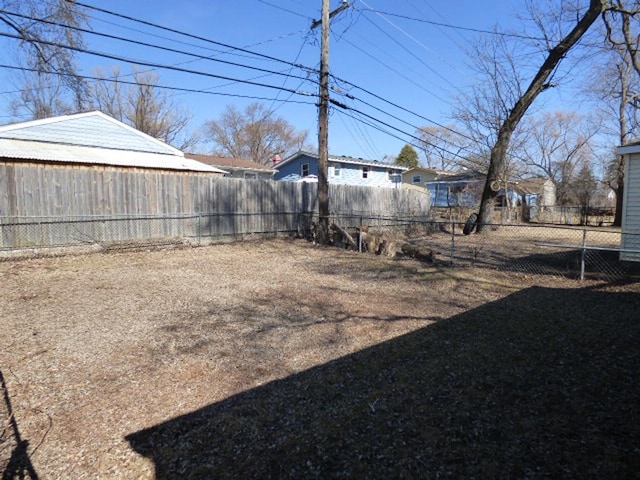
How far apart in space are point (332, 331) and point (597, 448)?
10.1ft

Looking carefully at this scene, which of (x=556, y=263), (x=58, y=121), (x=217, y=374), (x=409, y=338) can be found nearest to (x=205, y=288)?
(x=217, y=374)

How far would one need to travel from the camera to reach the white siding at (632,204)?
923cm

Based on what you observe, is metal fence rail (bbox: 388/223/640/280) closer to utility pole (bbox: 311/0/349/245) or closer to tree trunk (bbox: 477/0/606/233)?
tree trunk (bbox: 477/0/606/233)

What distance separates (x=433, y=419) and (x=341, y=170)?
1067 inches

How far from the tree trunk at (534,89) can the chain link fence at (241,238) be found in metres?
2.67

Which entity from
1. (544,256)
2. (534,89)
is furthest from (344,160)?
(544,256)

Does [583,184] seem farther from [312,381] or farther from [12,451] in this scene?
[12,451]

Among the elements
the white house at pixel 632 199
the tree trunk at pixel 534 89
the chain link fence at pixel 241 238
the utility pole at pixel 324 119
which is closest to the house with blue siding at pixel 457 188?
the tree trunk at pixel 534 89

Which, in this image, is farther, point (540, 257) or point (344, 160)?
Result: point (344, 160)

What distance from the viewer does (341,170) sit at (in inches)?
1154

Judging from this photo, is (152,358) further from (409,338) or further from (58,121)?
(58,121)

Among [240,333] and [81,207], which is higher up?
[81,207]

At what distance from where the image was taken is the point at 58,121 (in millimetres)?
14766

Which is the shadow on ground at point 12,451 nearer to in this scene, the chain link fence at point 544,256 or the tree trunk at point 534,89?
the chain link fence at point 544,256
